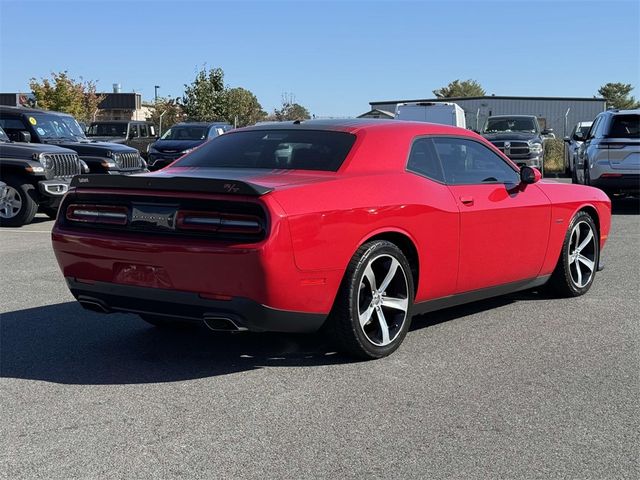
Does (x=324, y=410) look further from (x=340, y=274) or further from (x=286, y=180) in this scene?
(x=286, y=180)

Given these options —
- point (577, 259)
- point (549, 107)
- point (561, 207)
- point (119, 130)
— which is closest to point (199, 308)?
point (561, 207)

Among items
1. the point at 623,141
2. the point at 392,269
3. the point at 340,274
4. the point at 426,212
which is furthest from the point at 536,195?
the point at 623,141

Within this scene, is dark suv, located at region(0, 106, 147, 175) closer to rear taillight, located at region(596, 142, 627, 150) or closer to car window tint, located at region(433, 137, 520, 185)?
rear taillight, located at region(596, 142, 627, 150)

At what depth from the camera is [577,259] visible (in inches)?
285

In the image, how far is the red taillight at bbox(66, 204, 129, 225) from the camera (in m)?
4.99

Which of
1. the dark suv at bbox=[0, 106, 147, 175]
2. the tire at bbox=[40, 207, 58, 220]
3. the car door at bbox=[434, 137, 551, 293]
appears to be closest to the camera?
the car door at bbox=[434, 137, 551, 293]

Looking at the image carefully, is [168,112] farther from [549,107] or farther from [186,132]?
→ [186,132]

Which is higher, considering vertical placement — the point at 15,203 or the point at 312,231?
the point at 312,231

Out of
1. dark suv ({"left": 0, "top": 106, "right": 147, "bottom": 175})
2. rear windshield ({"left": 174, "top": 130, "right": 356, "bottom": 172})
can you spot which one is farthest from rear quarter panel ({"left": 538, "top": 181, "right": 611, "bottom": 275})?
dark suv ({"left": 0, "top": 106, "right": 147, "bottom": 175})

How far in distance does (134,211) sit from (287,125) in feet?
5.02

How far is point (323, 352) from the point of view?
538cm

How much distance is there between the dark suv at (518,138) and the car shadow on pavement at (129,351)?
17445 mm

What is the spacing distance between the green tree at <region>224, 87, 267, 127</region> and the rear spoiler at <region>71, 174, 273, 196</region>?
38.4 metres

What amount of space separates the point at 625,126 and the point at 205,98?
34670 millimetres
